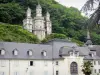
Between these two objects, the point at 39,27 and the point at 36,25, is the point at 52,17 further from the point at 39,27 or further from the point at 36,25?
the point at 39,27

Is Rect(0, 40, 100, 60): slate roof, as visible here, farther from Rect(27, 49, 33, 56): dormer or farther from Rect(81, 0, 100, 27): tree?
Rect(81, 0, 100, 27): tree

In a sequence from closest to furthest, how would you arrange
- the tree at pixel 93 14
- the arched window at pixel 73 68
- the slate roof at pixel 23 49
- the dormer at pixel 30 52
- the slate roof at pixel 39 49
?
the tree at pixel 93 14, the slate roof at pixel 23 49, the slate roof at pixel 39 49, the dormer at pixel 30 52, the arched window at pixel 73 68

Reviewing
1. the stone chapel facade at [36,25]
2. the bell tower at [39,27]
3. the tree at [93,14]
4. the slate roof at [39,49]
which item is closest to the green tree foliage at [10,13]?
the stone chapel facade at [36,25]

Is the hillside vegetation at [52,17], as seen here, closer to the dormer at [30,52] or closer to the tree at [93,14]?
the dormer at [30,52]

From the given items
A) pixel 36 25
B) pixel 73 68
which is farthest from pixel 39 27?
pixel 73 68

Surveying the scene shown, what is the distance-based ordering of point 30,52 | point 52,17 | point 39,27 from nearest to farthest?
1. point 30,52
2. point 39,27
3. point 52,17

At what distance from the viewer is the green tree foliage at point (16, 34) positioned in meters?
67.6

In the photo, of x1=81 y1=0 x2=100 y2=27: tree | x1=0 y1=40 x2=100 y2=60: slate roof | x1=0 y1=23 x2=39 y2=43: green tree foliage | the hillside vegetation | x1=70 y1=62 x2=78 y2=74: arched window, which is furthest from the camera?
the hillside vegetation

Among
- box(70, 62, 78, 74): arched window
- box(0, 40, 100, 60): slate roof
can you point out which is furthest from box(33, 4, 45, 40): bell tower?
box(70, 62, 78, 74): arched window

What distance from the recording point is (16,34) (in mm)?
71250

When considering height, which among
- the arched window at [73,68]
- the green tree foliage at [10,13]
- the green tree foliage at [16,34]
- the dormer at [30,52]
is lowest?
the arched window at [73,68]

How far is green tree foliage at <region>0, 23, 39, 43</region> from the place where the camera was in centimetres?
6757

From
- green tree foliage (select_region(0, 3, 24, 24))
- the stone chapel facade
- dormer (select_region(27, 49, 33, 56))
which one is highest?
green tree foliage (select_region(0, 3, 24, 24))

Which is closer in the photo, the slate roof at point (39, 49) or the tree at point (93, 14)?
the tree at point (93, 14)
